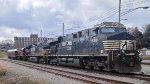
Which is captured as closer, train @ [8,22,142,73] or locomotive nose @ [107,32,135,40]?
train @ [8,22,142,73]

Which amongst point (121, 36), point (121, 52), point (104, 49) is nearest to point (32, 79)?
point (104, 49)

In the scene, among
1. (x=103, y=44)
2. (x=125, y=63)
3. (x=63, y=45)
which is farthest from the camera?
(x=63, y=45)

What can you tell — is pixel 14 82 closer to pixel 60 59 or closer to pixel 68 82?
pixel 68 82

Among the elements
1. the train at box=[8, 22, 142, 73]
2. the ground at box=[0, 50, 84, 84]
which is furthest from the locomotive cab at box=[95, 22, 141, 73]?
the ground at box=[0, 50, 84, 84]

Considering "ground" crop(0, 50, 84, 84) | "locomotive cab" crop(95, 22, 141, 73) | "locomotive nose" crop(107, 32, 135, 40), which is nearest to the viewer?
"ground" crop(0, 50, 84, 84)

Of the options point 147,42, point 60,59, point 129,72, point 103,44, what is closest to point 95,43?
point 103,44

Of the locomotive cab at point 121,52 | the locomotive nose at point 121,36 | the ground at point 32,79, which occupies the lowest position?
the ground at point 32,79

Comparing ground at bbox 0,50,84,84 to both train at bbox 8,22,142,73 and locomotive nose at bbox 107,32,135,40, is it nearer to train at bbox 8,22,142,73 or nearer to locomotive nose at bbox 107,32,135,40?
train at bbox 8,22,142,73

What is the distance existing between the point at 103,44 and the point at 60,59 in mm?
12424

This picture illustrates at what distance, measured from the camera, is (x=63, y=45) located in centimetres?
3703

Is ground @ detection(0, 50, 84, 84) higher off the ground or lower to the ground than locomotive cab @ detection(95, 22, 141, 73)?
lower

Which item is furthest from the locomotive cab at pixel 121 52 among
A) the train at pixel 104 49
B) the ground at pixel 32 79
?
the ground at pixel 32 79

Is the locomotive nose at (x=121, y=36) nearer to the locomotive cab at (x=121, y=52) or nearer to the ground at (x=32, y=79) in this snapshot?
the locomotive cab at (x=121, y=52)

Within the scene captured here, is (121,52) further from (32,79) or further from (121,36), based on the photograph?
(32,79)
